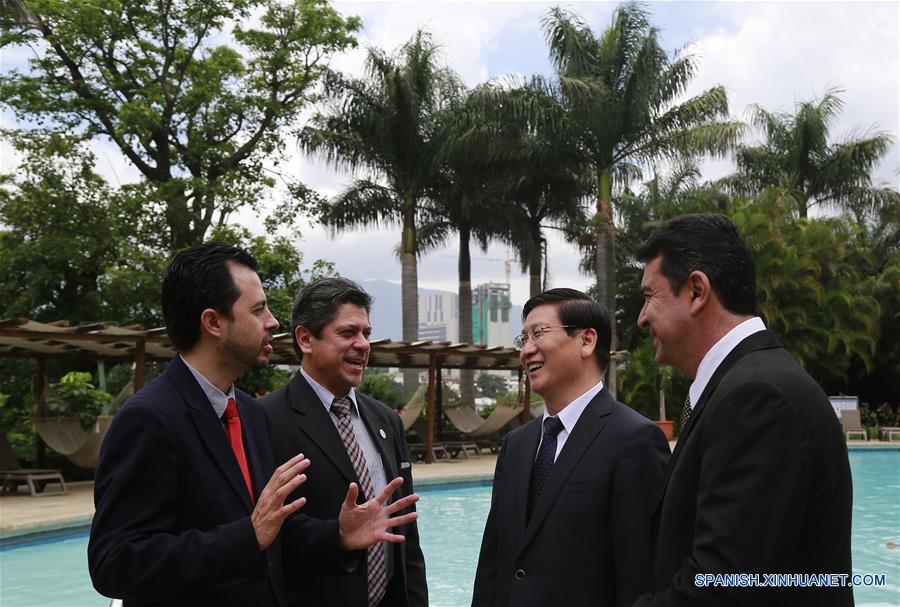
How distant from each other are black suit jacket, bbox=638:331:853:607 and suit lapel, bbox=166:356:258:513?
1.05 meters

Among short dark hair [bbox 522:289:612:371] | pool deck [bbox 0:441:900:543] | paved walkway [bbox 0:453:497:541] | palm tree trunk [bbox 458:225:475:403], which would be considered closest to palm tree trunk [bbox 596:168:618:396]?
palm tree trunk [bbox 458:225:475:403]

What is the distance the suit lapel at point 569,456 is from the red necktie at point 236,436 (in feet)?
2.84

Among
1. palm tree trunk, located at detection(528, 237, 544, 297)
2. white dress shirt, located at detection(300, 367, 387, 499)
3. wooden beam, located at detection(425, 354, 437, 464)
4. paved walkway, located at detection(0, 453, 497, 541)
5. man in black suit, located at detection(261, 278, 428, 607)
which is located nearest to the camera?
man in black suit, located at detection(261, 278, 428, 607)

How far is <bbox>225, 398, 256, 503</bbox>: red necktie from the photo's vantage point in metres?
2.22

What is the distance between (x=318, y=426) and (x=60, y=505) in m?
8.60

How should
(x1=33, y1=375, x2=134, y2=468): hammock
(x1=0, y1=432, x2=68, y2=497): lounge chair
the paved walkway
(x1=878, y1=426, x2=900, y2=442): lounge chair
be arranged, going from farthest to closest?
(x1=878, y1=426, x2=900, y2=442): lounge chair → (x1=33, y1=375, x2=134, y2=468): hammock → (x1=0, y1=432, x2=68, y2=497): lounge chair → the paved walkway

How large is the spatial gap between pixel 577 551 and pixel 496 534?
14.1 inches

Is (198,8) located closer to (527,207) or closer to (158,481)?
(527,207)

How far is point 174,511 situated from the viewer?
1986 mm

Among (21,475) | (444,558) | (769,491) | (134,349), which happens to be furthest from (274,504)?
(134,349)

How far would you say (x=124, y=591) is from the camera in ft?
6.09

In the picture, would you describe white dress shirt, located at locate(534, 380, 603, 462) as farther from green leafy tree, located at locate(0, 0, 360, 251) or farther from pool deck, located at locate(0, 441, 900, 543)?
green leafy tree, located at locate(0, 0, 360, 251)

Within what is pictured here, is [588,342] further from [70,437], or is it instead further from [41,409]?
[41,409]

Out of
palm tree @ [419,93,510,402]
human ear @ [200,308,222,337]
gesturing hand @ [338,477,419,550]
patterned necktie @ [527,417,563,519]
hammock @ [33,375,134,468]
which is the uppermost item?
Answer: palm tree @ [419,93,510,402]
